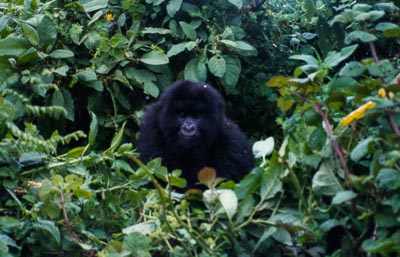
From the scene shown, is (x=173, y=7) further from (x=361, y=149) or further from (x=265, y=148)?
(x=361, y=149)

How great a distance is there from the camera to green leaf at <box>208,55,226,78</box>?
272 inches

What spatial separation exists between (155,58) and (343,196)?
338 centimetres

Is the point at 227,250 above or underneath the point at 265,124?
above

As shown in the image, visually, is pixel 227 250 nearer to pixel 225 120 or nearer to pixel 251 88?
pixel 225 120

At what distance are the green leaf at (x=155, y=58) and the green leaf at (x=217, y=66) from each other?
0.33m

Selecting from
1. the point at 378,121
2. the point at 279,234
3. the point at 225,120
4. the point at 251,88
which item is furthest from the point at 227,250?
the point at 251,88

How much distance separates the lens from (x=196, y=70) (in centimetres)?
695

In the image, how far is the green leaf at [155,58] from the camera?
6876mm

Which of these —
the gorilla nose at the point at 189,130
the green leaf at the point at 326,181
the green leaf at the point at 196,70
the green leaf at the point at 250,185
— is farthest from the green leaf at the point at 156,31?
the green leaf at the point at 326,181

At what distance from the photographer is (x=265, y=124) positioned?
7645 mm

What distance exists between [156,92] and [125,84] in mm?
244

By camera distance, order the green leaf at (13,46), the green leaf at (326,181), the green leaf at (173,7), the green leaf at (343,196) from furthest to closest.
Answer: the green leaf at (173,7) < the green leaf at (13,46) < the green leaf at (326,181) < the green leaf at (343,196)

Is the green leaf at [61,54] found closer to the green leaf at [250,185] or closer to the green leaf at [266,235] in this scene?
the green leaf at [250,185]

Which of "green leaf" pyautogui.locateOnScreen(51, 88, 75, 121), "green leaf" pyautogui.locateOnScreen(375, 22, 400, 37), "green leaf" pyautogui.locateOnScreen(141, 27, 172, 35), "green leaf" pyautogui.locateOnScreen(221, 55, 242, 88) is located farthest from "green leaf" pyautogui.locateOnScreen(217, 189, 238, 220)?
"green leaf" pyautogui.locateOnScreen(141, 27, 172, 35)
